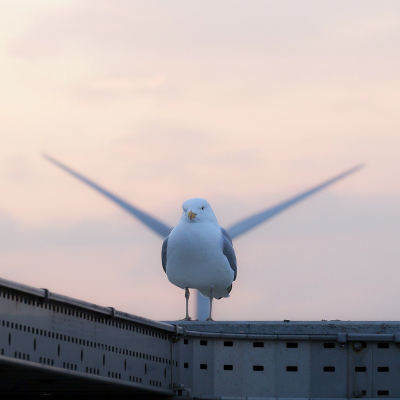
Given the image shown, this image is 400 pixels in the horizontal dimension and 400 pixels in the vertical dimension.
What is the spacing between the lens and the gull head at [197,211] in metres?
34.4

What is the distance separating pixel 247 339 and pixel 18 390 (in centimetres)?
671

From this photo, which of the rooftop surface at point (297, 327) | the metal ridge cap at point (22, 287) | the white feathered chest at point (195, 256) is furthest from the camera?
the white feathered chest at point (195, 256)

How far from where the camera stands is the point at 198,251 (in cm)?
3397

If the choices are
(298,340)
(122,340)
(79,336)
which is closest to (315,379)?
(298,340)

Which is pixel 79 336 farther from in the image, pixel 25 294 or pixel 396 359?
pixel 396 359

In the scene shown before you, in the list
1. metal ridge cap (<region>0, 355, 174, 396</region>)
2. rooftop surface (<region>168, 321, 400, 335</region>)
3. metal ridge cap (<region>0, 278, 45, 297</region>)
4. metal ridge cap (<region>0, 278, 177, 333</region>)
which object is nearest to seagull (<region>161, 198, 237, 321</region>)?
rooftop surface (<region>168, 321, 400, 335</region>)

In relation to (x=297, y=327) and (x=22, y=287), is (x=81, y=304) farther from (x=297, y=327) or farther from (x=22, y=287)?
(x=297, y=327)

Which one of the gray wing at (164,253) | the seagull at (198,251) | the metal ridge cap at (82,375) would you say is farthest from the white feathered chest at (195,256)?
the metal ridge cap at (82,375)

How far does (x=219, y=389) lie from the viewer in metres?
28.3

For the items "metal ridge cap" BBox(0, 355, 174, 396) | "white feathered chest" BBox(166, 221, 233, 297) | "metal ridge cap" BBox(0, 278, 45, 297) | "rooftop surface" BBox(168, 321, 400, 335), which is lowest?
"metal ridge cap" BBox(0, 355, 174, 396)

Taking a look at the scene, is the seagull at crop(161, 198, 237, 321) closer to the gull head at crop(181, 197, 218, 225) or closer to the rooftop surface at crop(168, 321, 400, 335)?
the gull head at crop(181, 197, 218, 225)

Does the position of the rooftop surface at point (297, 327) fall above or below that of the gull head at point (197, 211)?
below

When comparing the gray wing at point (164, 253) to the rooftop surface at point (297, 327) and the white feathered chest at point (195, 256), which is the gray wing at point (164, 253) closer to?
the white feathered chest at point (195, 256)

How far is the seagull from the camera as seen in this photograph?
34000 mm
